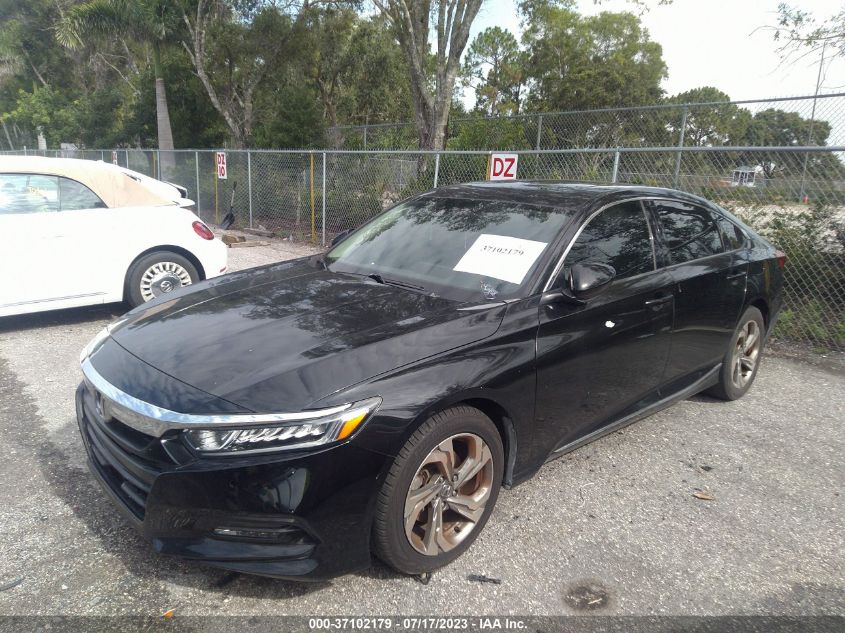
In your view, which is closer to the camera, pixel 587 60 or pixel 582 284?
pixel 582 284

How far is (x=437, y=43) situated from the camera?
13.6 m

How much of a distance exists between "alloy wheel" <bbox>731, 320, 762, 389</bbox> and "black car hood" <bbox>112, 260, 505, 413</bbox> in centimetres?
267

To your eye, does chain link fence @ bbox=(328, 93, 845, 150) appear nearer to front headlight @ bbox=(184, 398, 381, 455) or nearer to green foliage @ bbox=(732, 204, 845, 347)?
green foliage @ bbox=(732, 204, 845, 347)

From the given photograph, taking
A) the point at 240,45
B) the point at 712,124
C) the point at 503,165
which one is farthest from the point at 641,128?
the point at 240,45

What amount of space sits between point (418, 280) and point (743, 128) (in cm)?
1003

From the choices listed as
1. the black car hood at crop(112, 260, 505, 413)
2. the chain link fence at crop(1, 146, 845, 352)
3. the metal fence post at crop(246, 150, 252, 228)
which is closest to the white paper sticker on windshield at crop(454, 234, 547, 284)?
the black car hood at crop(112, 260, 505, 413)

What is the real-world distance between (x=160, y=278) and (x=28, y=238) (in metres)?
1.22

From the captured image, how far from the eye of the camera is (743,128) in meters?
11.0

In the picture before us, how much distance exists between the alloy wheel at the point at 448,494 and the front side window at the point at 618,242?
1072 millimetres

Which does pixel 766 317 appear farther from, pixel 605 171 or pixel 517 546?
pixel 605 171

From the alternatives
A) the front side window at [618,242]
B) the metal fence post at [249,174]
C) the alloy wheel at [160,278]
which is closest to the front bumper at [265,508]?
the front side window at [618,242]

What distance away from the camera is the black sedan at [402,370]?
7.40 ft

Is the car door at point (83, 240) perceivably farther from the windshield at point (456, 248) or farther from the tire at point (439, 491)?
the tire at point (439, 491)

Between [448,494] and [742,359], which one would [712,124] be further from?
[448,494]
